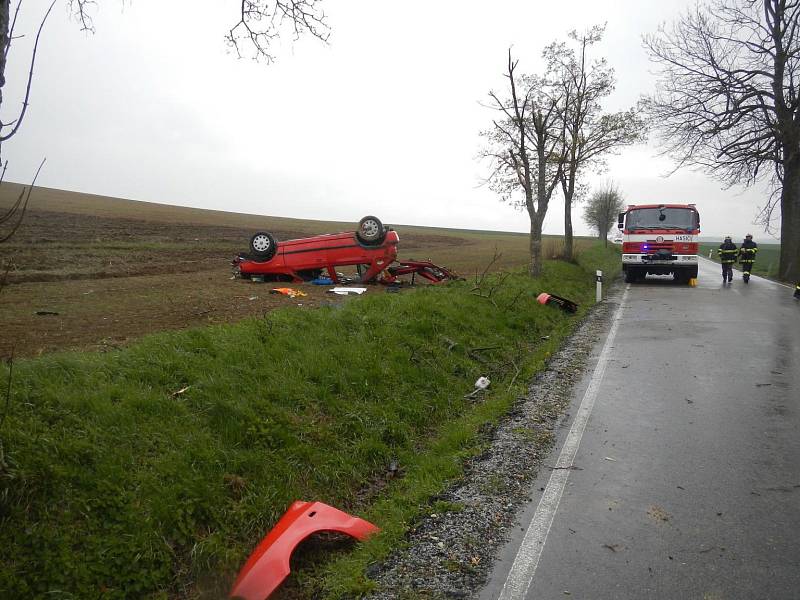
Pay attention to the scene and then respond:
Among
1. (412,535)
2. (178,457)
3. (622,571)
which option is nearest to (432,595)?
(412,535)

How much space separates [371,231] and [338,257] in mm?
1068

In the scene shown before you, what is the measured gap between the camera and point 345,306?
29.5ft

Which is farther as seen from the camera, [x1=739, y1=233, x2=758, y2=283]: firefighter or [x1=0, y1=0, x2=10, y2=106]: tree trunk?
[x1=739, y1=233, x2=758, y2=283]: firefighter

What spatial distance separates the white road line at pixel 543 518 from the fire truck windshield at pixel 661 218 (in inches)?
577

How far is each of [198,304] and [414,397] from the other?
497cm

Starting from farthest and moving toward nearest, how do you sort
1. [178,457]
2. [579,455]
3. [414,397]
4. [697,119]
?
[697,119] < [414,397] < [579,455] < [178,457]

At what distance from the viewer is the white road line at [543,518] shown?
313 cm

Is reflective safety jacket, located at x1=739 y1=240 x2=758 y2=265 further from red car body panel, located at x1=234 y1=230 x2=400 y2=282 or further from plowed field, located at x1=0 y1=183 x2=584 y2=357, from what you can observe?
plowed field, located at x1=0 y1=183 x2=584 y2=357

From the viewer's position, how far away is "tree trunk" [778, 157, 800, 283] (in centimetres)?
2086

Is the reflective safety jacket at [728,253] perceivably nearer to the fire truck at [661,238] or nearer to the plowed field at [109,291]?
the fire truck at [661,238]

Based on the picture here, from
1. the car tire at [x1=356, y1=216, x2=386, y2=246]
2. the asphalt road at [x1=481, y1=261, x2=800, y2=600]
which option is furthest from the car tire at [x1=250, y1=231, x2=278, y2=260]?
the asphalt road at [x1=481, y1=261, x2=800, y2=600]

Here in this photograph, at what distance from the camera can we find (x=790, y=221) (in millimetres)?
21234

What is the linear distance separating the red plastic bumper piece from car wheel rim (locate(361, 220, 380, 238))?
10.2 metres

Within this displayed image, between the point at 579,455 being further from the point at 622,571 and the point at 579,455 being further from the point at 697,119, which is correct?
the point at 697,119
